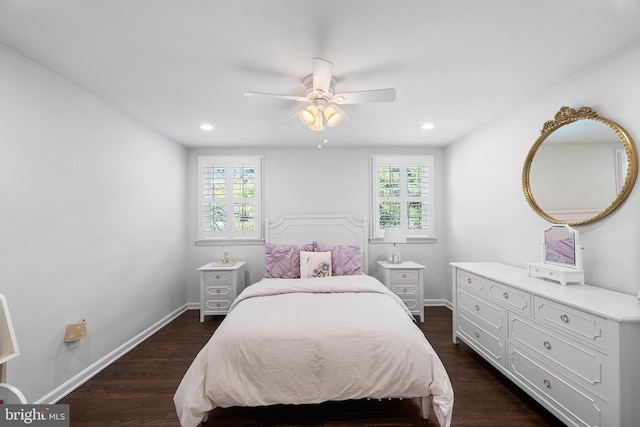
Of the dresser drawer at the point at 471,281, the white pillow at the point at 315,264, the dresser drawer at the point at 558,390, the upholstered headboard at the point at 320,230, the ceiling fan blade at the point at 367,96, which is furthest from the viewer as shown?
the upholstered headboard at the point at 320,230

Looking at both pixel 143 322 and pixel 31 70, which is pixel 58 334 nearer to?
pixel 143 322

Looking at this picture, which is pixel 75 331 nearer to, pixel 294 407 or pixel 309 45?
pixel 294 407

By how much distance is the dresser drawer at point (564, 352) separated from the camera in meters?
1.44

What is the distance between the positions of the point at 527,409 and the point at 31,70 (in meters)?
4.22

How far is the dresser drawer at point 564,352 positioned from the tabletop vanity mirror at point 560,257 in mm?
428

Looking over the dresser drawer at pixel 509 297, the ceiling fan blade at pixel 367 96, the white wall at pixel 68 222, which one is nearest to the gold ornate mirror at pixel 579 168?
the dresser drawer at pixel 509 297

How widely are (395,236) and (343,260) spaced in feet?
2.89

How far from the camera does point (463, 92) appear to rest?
236 cm

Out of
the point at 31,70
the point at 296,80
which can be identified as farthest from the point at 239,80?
the point at 31,70

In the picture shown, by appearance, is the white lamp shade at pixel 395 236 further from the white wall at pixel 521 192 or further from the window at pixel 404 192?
the white wall at pixel 521 192

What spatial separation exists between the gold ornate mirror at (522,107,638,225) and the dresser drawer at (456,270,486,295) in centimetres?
77

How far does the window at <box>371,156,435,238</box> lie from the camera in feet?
13.7

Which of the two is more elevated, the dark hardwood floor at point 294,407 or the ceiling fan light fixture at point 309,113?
the ceiling fan light fixture at point 309,113

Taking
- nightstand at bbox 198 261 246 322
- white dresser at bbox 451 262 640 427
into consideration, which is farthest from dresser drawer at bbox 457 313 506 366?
nightstand at bbox 198 261 246 322
